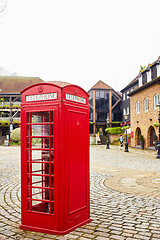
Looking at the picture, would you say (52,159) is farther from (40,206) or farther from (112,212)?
(112,212)

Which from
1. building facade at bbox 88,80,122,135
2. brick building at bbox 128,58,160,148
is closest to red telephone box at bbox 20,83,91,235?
brick building at bbox 128,58,160,148

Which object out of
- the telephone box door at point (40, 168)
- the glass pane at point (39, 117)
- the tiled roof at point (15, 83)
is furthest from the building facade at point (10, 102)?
the glass pane at point (39, 117)

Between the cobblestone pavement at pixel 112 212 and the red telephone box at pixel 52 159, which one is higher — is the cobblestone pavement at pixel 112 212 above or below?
below

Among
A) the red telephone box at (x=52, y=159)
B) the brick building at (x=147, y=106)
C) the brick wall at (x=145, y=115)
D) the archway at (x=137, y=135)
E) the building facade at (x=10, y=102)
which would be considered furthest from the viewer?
the building facade at (x=10, y=102)

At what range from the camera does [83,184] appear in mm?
4492

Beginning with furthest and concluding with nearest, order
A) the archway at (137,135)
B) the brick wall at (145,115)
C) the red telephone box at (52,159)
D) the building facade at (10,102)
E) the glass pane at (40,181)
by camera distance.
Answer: the building facade at (10,102), the archway at (137,135), the brick wall at (145,115), the glass pane at (40,181), the red telephone box at (52,159)

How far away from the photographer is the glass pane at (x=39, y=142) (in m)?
4.13

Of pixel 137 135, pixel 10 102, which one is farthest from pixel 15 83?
pixel 137 135

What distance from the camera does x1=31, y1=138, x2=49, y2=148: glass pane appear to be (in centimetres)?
413

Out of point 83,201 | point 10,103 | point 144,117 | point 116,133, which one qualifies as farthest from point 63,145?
point 10,103

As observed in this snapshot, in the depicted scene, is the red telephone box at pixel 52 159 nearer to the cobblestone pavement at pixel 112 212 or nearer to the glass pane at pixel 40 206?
the glass pane at pixel 40 206

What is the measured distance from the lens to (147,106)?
27.9 m

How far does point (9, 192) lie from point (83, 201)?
3300 mm

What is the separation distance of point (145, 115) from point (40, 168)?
82.9 feet
